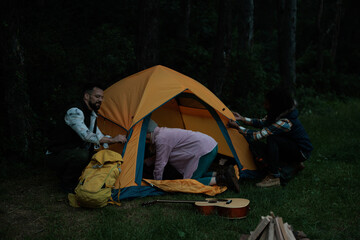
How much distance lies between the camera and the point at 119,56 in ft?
23.7

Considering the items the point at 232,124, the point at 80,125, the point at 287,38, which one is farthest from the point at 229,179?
the point at 287,38

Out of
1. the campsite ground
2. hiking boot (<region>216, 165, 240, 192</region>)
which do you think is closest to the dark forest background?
the campsite ground

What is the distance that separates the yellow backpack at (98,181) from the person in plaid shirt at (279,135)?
1856 mm

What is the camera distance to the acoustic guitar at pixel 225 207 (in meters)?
3.38

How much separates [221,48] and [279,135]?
11.2 ft

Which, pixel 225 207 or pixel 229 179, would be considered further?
pixel 229 179

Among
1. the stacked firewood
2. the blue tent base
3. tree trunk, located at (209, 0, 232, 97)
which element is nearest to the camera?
the stacked firewood

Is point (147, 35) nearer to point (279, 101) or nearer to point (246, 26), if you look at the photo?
point (279, 101)

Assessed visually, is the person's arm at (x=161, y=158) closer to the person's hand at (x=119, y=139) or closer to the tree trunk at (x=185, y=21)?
the person's hand at (x=119, y=139)

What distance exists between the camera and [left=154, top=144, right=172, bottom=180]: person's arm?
4188mm

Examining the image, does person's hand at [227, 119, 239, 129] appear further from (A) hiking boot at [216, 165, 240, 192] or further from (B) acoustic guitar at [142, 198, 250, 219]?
(B) acoustic guitar at [142, 198, 250, 219]

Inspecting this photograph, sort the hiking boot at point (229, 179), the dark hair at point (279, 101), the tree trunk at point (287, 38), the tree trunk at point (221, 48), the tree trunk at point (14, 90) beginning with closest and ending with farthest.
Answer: the hiking boot at point (229, 179)
the dark hair at point (279, 101)
the tree trunk at point (14, 90)
the tree trunk at point (221, 48)
the tree trunk at point (287, 38)

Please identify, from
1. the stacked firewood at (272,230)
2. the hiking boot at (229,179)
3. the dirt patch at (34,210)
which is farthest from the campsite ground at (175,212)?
the stacked firewood at (272,230)

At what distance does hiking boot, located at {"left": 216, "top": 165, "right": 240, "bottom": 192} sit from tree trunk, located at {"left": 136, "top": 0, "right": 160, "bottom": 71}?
8.73 feet
